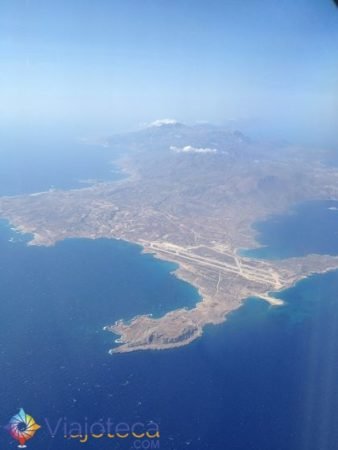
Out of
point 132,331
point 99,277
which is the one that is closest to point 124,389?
point 132,331

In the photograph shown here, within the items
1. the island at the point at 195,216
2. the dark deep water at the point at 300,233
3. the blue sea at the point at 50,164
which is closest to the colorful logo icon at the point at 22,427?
the island at the point at 195,216

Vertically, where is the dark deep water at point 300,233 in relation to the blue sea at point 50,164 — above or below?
above

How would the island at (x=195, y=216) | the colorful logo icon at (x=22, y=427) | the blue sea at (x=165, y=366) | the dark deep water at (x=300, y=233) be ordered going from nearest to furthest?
the colorful logo icon at (x=22, y=427) → the blue sea at (x=165, y=366) → the island at (x=195, y=216) → the dark deep water at (x=300, y=233)

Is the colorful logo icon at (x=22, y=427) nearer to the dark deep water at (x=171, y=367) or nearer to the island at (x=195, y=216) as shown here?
the dark deep water at (x=171, y=367)

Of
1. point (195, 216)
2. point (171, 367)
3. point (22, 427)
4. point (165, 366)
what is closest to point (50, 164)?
point (195, 216)

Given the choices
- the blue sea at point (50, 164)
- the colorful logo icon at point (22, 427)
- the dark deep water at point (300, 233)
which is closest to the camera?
the colorful logo icon at point (22, 427)
